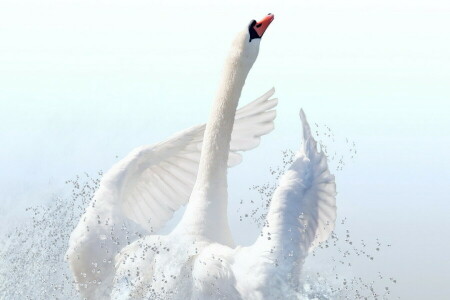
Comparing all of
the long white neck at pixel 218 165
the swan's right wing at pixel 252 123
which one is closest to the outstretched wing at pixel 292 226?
the long white neck at pixel 218 165

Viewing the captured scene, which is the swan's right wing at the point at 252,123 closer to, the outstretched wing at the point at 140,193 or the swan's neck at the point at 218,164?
the outstretched wing at the point at 140,193

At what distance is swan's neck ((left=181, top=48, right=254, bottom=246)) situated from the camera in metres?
9.42

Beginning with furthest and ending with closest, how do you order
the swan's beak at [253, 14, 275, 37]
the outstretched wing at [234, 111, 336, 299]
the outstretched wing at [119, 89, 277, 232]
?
the outstretched wing at [119, 89, 277, 232]
the swan's beak at [253, 14, 275, 37]
the outstretched wing at [234, 111, 336, 299]

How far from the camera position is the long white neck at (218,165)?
9406 millimetres

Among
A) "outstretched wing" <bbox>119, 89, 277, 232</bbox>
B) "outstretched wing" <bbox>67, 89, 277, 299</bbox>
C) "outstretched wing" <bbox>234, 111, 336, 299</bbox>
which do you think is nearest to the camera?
"outstretched wing" <bbox>234, 111, 336, 299</bbox>

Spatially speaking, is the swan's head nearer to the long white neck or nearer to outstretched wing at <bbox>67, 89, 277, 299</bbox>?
the long white neck

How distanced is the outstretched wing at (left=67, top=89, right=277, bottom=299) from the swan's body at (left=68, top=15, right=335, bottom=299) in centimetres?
1

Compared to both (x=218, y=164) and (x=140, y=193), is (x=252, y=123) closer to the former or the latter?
(x=140, y=193)

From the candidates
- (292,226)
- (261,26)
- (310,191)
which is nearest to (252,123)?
(261,26)

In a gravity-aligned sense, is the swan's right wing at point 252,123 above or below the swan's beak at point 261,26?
below

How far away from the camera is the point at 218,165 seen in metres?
9.84

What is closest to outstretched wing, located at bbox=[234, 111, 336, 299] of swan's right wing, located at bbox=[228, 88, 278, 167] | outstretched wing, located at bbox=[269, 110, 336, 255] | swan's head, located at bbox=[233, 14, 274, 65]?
outstretched wing, located at bbox=[269, 110, 336, 255]

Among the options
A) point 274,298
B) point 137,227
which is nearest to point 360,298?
point 274,298

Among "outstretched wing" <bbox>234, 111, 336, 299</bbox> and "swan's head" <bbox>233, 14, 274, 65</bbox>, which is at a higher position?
"swan's head" <bbox>233, 14, 274, 65</bbox>
